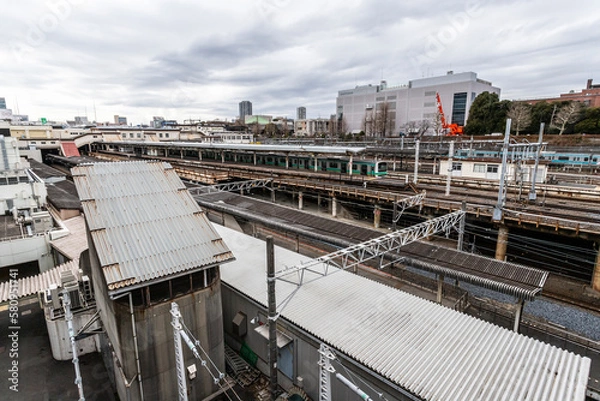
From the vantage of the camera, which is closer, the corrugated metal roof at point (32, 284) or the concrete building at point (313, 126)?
the corrugated metal roof at point (32, 284)

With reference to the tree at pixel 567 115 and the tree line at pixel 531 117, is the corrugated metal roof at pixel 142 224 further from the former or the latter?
the tree at pixel 567 115

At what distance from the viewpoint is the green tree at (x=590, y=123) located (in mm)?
49812

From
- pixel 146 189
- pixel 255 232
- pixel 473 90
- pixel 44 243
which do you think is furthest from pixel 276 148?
pixel 473 90

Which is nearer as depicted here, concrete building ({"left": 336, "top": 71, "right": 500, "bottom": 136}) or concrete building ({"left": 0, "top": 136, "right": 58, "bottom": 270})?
concrete building ({"left": 0, "top": 136, "right": 58, "bottom": 270})

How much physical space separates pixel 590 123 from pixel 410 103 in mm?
46700

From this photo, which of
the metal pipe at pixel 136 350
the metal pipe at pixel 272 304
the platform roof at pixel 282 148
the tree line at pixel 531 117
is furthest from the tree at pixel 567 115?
the metal pipe at pixel 136 350

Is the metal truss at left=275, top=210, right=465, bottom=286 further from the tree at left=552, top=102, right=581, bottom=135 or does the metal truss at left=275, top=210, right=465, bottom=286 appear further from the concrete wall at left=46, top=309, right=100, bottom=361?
the tree at left=552, top=102, right=581, bottom=135

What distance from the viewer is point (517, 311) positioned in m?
12.6

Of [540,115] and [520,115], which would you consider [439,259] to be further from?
[540,115]

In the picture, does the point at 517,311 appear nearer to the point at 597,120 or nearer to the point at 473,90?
the point at 597,120

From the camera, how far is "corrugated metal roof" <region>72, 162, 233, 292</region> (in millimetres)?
8336

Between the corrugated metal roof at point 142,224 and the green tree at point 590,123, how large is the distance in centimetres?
6391

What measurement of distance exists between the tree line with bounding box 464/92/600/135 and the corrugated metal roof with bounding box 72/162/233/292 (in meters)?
57.1

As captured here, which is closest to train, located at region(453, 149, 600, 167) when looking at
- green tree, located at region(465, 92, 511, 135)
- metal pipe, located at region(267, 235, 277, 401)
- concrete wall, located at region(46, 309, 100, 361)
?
green tree, located at region(465, 92, 511, 135)
